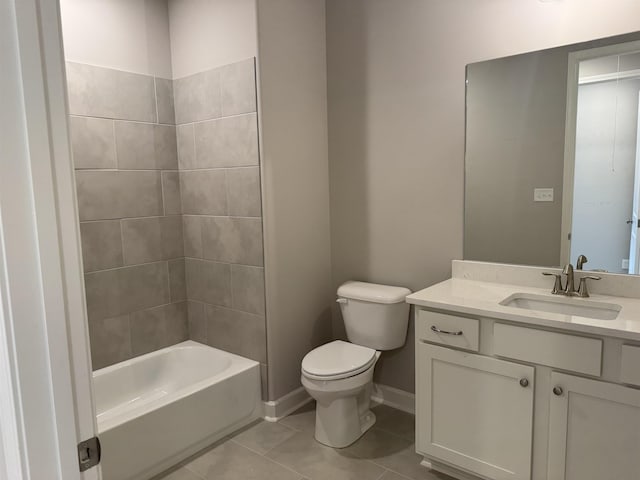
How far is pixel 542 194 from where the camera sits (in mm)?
2170

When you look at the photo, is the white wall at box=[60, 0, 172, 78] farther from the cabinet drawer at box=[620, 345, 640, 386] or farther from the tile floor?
the cabinet drawer at box=[620, 345, 640, 386]

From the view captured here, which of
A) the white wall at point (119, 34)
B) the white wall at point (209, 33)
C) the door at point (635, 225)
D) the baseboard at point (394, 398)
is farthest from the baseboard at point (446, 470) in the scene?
the white wall at point (119, 34)

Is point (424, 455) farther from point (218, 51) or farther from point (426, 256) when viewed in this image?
point (218, 51)

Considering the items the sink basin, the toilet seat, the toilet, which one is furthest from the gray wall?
the toilet seat

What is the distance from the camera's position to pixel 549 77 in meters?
2.10

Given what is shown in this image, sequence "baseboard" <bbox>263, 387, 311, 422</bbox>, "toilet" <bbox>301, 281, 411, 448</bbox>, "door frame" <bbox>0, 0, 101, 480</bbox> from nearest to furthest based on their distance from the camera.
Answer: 1. "door frame" <bbox>0, 0, 101, 480</bbox>
2. "toilet" <bbox>301, 281, 411, 448</bbox>
3. "baseboard" <bbox>263, 387, 311, 422</bbox>

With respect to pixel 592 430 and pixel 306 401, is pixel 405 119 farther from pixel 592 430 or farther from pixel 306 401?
pixel 306 401

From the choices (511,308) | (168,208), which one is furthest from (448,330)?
(168,208)

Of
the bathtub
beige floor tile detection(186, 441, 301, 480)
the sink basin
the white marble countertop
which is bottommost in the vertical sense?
beige floor tile detection(186, 441, 301, 480)

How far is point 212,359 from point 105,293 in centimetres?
76

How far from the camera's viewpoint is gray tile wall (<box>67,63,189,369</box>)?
2.55 metres

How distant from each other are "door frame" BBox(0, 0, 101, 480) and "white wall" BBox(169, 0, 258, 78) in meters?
1.99

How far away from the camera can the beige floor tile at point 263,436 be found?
8.06 feet

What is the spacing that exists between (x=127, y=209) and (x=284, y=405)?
1.51m
